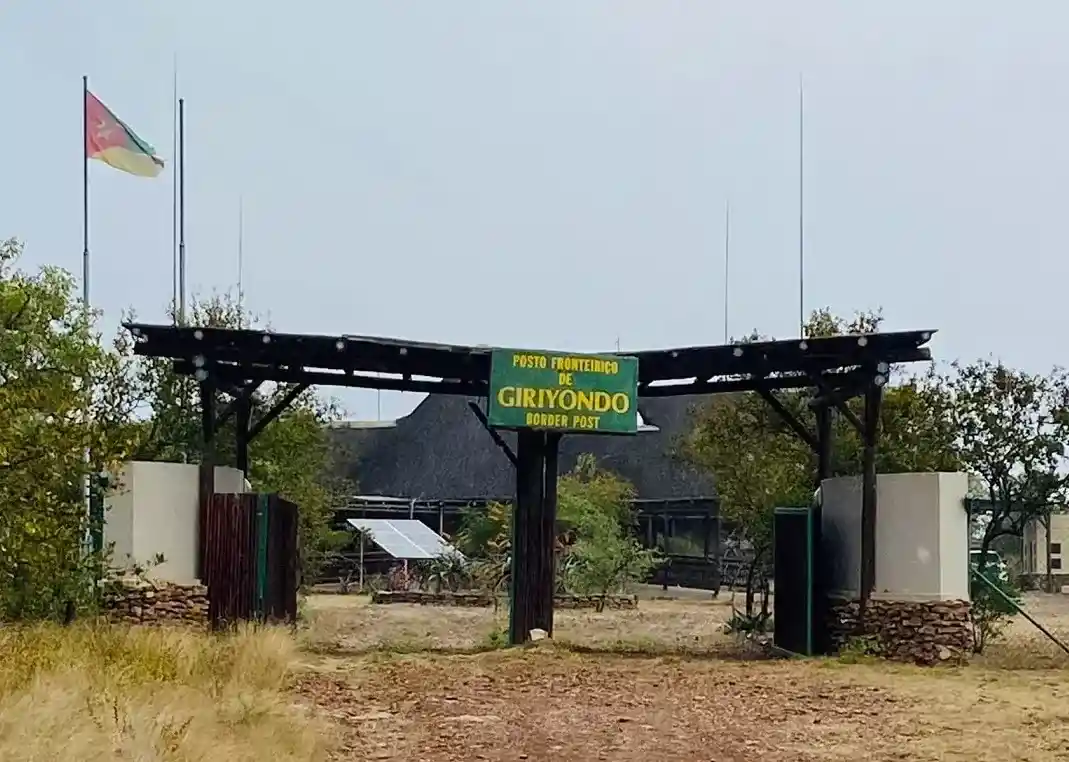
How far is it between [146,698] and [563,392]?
8538mm

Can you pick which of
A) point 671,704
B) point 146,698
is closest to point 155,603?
point 671,704

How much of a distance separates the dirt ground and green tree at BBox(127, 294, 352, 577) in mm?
3962

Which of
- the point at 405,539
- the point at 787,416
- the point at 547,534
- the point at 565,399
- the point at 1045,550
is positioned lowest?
the point at 1045,550

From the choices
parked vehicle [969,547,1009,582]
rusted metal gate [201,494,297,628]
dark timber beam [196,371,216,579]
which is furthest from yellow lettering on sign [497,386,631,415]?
parked vehicle [969,547,1009,582]

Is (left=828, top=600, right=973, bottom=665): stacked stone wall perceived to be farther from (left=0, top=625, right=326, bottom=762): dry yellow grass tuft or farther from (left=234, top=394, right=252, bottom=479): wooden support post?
(left=234, top=394, right=252, bottom=479): wooden support post

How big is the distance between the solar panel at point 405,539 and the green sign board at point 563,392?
17.9 m

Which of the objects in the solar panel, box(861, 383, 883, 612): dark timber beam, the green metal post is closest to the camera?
box(861, 383, 883, 612): dark timber beam

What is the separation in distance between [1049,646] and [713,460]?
557 centimetres

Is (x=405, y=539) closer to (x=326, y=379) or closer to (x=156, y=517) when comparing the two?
(x=326, y=379)

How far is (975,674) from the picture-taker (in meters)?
15.4

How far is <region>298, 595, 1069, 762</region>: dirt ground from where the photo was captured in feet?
33.5

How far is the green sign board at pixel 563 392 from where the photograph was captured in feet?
57.2

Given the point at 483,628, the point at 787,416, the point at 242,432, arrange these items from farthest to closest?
the point at 483,628
the point at 242,432
the point at 787,416

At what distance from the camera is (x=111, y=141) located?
A: 21234 millimetres
